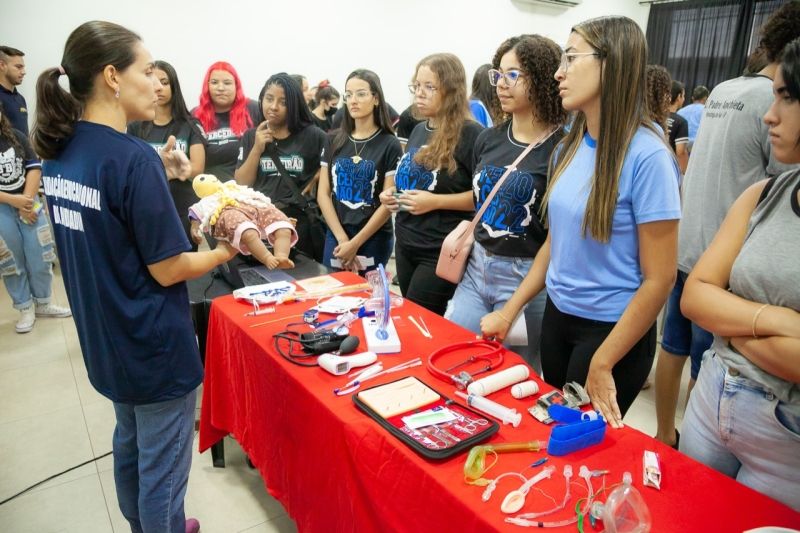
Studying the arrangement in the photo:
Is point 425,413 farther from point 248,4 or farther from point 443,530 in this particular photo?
point 248,4

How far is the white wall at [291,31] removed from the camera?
15.0 feet

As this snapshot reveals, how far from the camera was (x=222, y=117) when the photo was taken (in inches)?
128

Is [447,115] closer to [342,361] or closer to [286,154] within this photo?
[286,154]

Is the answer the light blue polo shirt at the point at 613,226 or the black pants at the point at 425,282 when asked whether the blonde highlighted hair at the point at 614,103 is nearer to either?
the light blue polo shirt at the point at 613,226

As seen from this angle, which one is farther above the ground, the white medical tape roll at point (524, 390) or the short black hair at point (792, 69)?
the short black hair at point (792, 69)

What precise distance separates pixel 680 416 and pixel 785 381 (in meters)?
1.79

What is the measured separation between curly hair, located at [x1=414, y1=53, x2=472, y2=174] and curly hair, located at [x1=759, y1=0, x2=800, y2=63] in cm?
110

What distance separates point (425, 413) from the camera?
1129mm

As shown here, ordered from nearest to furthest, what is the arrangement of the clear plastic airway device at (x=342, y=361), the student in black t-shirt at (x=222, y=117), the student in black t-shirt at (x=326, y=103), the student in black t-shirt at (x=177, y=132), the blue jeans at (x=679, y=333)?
the clear plastic airway device at (x=342, y=361), the blue jeans at (x=679, y=333), the student in black t-shirt at (x=177, y=132), the student in black t-shirt at (x=222, y=117), the student in black t-shirt at (x=326, y=103)

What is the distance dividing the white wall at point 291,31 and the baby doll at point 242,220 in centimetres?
425

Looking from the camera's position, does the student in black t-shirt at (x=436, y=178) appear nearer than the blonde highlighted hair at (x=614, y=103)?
No

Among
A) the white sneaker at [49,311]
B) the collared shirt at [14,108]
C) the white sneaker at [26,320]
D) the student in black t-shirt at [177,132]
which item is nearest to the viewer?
the student in black t-shirt at [177,132]

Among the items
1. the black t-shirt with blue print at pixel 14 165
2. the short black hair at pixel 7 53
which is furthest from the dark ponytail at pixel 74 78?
the short black hair at pixel 7 53

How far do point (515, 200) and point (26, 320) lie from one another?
354 cm
